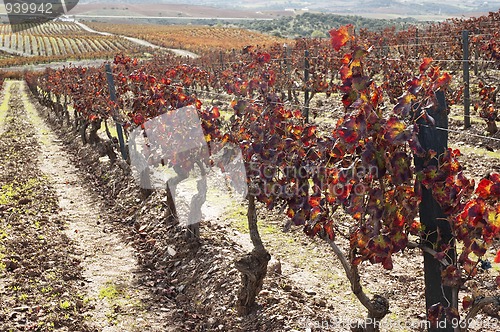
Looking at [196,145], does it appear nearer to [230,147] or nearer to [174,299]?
[230,147]

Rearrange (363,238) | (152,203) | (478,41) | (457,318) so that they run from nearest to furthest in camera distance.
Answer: (457,318) → (363,238) → (152,203) → (478,41)

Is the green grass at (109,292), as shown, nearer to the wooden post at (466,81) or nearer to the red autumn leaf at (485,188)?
the red autumn leaf at (485,188)

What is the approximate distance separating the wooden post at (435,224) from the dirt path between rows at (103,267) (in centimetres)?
266

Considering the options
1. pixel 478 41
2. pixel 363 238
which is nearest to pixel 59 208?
pixel 363 238

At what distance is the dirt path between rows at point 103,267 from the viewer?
4656 mm

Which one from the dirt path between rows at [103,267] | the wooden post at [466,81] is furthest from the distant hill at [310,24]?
the dirt path between rows at [103,267]

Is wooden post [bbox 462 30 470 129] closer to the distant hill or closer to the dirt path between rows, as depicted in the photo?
the dirt path between rows

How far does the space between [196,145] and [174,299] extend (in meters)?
1.64

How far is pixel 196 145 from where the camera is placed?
542cm

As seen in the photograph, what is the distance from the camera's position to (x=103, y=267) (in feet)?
19.0

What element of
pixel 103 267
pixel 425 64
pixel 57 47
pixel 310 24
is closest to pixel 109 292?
pixel 103 267

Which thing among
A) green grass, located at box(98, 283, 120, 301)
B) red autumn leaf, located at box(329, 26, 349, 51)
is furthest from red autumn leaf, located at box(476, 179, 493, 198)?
green grass, located at box(98, 283, 120, 301)

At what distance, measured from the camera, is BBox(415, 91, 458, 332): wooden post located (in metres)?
2.55

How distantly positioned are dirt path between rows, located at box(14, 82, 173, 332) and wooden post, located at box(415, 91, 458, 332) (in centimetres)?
266
